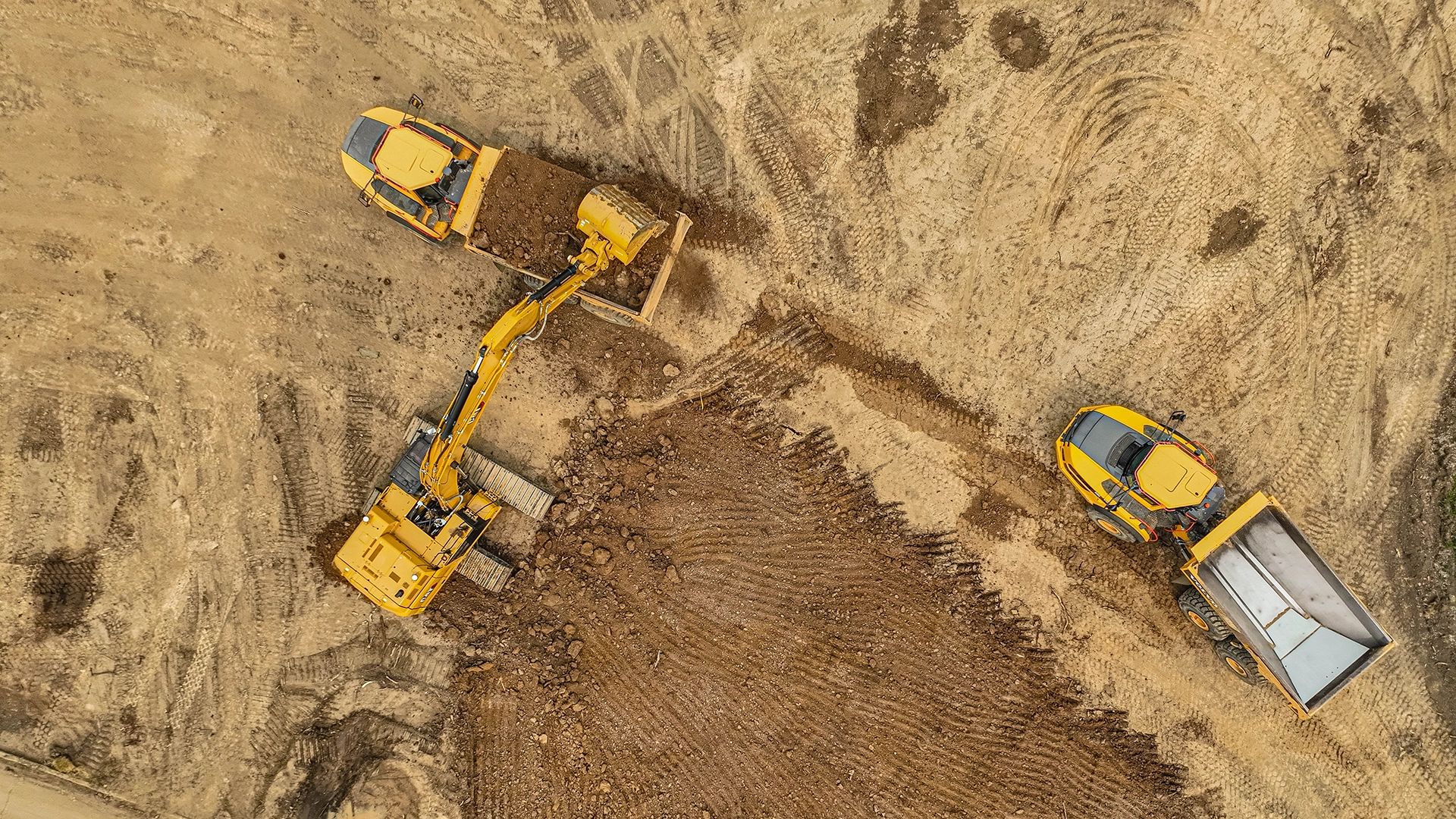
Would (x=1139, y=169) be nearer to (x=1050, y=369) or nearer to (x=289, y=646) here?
(x=1050, y=369)

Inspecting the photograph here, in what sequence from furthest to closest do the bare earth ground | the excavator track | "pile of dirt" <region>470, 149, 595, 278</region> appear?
the excavator track < the bare earth ground < "pile of dirt" <region>470, 149, 595, 278</region>

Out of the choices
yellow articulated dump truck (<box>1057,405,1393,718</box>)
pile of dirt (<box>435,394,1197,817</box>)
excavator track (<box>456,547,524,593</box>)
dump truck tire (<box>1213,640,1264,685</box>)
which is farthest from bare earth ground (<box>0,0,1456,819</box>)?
yellow articulated dump truck (<box>1057,405,1393,718</box>)

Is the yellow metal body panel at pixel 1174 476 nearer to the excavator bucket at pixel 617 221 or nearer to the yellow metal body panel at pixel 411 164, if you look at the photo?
the excavator bucket at pixel 617 221

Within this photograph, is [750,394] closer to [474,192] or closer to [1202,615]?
[474,192]

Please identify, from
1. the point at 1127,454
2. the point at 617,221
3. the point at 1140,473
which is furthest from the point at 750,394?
the point at 1140,473

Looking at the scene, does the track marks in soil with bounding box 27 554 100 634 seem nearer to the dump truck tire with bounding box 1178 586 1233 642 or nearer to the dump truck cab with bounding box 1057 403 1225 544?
the dump truck cab with bounding box 1057 403 1225 544

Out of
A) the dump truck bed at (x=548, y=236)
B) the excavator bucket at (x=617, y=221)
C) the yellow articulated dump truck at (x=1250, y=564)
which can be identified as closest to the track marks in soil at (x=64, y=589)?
the dump truck bed at (x=548, y=236)
